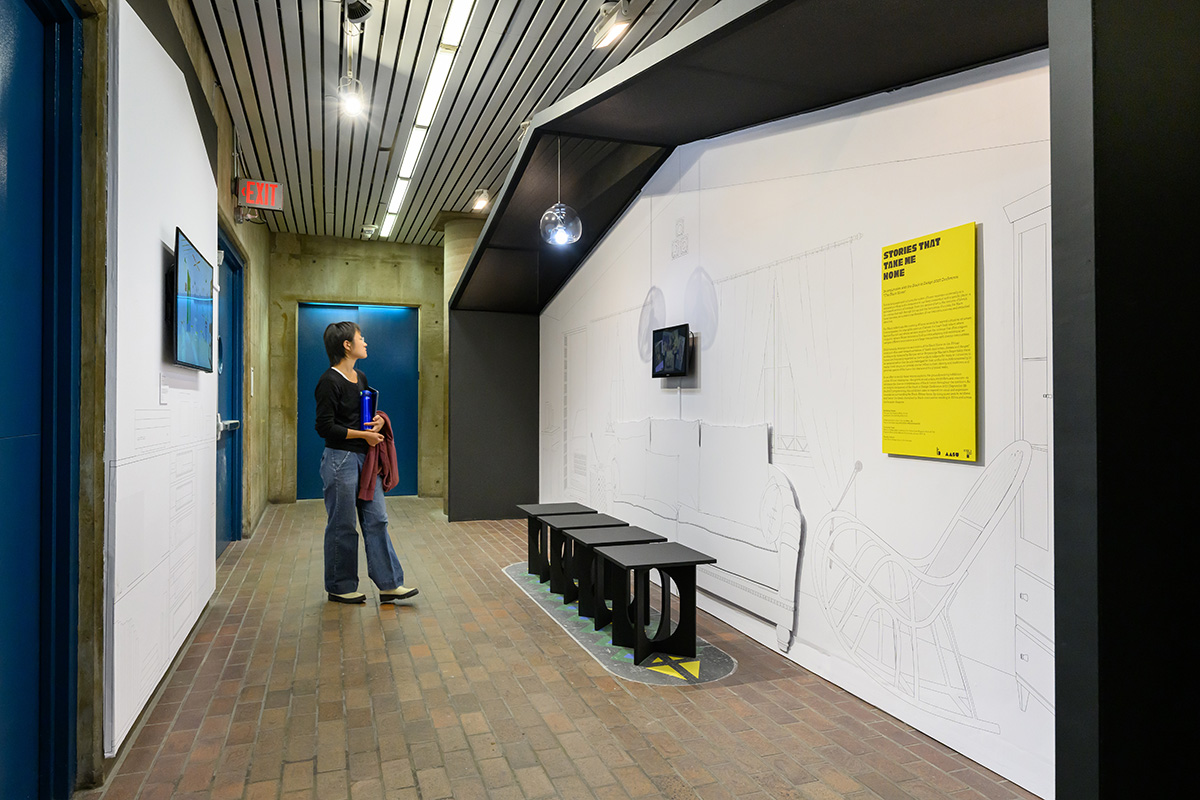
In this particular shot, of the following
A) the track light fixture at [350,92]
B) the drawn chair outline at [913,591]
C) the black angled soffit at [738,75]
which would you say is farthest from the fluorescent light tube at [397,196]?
the drawn chair outline at [913,591]

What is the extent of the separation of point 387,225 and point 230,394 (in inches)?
134

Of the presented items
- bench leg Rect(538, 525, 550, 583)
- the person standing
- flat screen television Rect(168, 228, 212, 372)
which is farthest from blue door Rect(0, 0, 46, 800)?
bench leg Rect(538, 525, 550, 583)

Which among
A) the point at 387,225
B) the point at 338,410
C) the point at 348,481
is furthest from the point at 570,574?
the point at 387,225

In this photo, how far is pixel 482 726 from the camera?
279 centimetres

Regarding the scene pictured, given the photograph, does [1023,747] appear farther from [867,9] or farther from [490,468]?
[490,468]

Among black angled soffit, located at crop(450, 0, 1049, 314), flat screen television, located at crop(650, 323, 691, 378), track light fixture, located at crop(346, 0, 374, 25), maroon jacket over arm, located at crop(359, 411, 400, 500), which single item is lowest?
maroon jacket over arm, located at crop(359, 411, 400, 500)

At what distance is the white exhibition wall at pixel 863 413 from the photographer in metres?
2.38

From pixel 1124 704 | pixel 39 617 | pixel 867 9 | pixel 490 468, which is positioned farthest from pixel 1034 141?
pixel 490 468

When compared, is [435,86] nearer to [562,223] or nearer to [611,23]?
[562,223]

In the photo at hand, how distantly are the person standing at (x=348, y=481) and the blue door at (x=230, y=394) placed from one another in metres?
2.25

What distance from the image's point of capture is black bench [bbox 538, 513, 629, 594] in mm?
4512

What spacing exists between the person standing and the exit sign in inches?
94.7

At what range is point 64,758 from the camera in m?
2.24

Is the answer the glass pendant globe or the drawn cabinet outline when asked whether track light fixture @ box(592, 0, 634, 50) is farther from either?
the drawn cabinet outline
